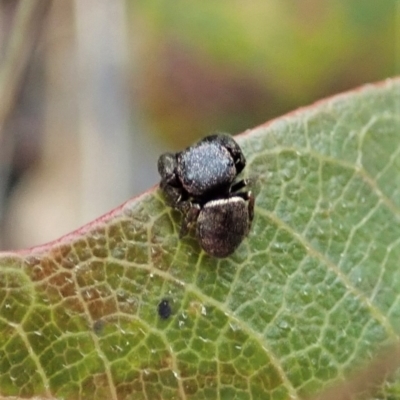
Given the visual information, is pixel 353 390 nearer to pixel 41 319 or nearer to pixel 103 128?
pixel 41 319

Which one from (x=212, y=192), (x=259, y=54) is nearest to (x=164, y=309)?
(x=212, y=192)

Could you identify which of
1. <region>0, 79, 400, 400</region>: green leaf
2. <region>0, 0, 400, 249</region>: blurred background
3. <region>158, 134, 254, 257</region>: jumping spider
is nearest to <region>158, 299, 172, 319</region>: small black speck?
<region>0, 79, 400, 400</region>: green leaf

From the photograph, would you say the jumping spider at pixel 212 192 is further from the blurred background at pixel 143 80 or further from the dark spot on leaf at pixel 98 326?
the blurred background at pixel 143 80

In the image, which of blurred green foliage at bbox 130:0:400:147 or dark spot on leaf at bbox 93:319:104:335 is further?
blurred green foliage at bbox 130:0:400:147

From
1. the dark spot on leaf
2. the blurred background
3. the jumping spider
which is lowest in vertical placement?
the dark spot on leaf

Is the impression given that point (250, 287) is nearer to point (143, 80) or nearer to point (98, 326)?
point (98, 326)

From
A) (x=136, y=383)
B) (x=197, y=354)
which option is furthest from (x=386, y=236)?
(x=136, y=383)

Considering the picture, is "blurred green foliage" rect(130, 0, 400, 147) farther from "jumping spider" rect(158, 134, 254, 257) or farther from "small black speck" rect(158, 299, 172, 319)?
"small black speck" rect(158, 299, 172, 319)
